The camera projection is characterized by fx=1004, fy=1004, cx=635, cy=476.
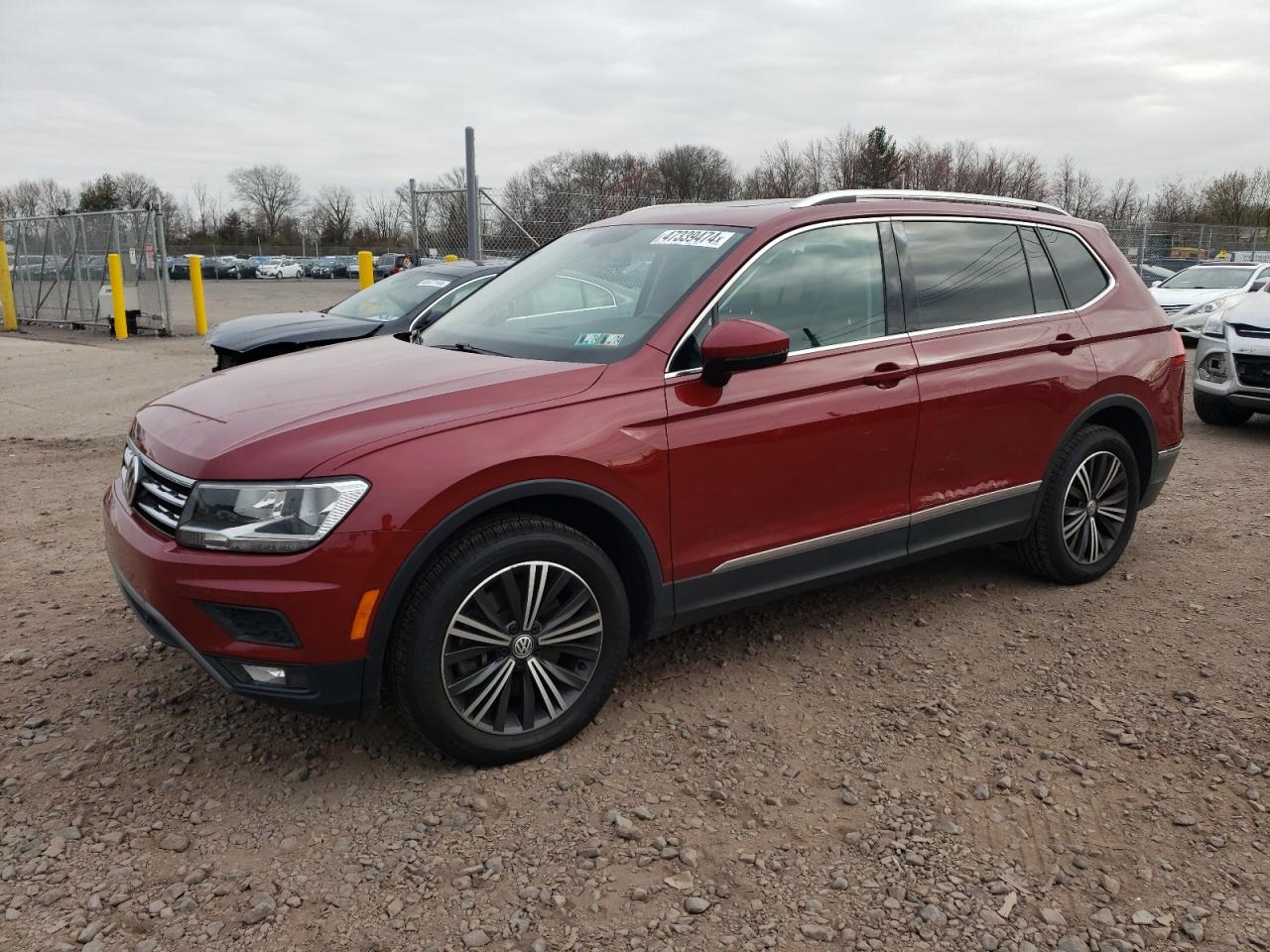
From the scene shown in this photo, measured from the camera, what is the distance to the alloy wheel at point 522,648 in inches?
120

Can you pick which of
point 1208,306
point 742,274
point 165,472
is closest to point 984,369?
point 742,274

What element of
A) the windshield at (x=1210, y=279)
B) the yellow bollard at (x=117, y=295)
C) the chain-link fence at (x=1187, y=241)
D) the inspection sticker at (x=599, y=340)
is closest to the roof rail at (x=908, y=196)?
the inspection sticker at (x=599, y=340)

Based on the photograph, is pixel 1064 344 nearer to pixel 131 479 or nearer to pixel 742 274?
pixel 742 274

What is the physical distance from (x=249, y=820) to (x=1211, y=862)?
8.99 ft

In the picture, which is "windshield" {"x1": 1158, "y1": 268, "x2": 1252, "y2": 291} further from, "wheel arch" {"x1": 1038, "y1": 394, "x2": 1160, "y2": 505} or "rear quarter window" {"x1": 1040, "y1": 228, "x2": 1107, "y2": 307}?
"rear quarter window" {"x1": 1040, "y1": 228, "x2": 1107, "y2": 307}

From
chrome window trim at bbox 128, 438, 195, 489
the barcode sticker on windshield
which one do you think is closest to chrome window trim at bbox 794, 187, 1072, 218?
the barcode sticker on windshield

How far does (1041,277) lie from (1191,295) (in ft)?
47.4

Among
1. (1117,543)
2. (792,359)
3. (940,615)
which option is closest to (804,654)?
(940,615)

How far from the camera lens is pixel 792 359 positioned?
3650mm

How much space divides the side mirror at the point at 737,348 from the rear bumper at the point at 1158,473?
2.66 meters

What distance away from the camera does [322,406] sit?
3.07 m

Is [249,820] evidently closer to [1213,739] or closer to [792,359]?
[792,359]

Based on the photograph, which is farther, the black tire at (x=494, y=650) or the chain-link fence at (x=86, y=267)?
the chain-link fence at (x=86, y=267)

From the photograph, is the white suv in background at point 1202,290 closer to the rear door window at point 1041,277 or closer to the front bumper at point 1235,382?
the front bumper at point 1235,382
